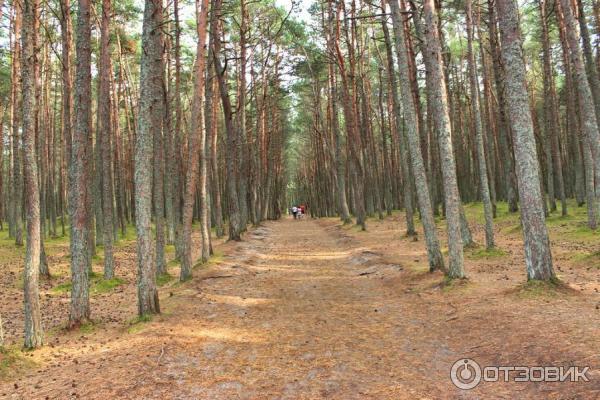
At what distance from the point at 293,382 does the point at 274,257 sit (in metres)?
11.3

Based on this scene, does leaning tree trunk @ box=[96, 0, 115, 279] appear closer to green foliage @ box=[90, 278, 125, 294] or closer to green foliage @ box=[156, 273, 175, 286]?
green foliage @ box=[90, 278, 125, 294]

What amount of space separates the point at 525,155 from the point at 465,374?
449 cm

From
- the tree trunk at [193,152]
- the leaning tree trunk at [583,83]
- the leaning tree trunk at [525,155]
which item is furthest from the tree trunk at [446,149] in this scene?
the tree trunk at [193,152]

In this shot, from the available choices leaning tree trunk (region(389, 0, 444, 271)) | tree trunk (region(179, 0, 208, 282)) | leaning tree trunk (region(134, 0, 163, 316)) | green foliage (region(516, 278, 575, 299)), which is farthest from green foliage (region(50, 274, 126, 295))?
green foliage (region(516, 278, 575, 299))

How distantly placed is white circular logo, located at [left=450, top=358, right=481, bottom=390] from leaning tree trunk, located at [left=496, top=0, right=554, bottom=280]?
10.3ft

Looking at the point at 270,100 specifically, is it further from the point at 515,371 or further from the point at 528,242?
the point at 515,371

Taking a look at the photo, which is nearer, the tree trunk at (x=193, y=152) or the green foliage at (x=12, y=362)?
the green foliage at (x=12, y=362)

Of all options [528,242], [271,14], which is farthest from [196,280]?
[271,14]

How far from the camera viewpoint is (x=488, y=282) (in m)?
9.19

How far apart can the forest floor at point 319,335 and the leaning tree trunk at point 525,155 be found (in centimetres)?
60

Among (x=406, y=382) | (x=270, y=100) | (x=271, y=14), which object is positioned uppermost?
(x=271, y=14)

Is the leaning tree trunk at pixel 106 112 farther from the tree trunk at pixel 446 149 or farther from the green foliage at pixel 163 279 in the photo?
the tree trunk at pixel 446 149

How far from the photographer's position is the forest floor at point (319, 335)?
503cm

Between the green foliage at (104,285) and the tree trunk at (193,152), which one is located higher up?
the tree trunk at (193,152)
